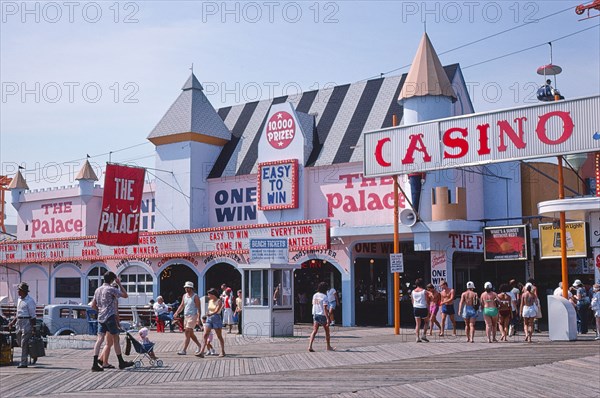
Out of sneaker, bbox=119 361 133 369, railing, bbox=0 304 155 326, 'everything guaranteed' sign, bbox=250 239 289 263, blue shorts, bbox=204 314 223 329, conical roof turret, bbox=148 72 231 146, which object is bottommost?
railing, bbox=0 304 155 326

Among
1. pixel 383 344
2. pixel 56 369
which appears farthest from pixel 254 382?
pixel 383 344

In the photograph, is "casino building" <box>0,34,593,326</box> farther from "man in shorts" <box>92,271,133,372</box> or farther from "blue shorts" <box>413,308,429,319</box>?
"man in shorts" <box>92,271,133,372</box>

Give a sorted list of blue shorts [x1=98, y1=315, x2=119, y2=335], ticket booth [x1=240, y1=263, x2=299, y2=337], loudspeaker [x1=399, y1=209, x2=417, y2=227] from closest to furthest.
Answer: blue shorts [x1=98, y1=315, x2=119, y2=335]
ticket booth [x1=240, y1=263, x2=299, y2=337]
loudspeaker [x1=399, y1=209, x2=417, y2=227]

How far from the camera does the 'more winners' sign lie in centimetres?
2241

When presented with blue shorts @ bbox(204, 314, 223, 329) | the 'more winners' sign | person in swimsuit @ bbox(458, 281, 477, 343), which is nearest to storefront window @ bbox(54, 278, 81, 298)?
the 'more winners' sign

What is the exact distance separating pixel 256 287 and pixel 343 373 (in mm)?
10590

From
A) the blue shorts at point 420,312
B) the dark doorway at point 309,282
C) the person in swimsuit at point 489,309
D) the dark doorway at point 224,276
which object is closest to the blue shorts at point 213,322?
the blue shorts at point 420,312

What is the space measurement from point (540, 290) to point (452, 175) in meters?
9.69

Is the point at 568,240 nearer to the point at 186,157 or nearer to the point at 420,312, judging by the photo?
the point at 420,312

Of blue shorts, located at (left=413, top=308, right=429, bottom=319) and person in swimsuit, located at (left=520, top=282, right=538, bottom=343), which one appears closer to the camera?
person in swimsuit, located at (left=520, top=282, right=538, bottom=343)

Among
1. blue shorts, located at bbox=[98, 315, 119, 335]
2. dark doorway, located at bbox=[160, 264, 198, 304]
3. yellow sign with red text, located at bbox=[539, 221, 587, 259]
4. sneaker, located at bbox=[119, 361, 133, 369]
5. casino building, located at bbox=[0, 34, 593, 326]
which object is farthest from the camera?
dark doorway, located at bbox=[160, 264, 198, 304]

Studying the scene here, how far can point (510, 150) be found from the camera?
23859 mm

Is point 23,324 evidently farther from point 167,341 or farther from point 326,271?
point 326,271

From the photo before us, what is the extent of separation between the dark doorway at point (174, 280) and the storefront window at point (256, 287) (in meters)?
13.1
